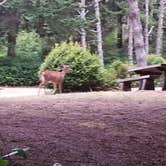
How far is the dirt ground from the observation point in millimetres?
4246

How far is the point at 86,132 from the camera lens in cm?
538

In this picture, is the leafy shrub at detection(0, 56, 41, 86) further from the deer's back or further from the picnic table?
the picnic table

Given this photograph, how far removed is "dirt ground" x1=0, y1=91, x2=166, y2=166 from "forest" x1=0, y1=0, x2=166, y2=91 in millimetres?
5523

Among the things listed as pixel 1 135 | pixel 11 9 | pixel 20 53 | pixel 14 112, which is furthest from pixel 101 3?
pixel 1 135

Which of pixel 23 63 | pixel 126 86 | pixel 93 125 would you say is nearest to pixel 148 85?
pixel 126 86

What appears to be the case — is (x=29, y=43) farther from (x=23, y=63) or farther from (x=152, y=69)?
(x=152, y=69)

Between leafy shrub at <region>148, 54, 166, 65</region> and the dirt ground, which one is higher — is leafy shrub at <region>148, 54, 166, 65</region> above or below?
below

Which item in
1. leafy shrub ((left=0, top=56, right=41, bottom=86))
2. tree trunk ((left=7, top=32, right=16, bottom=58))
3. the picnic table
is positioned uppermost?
tree trunk ((left=7, top=32, right=16, bottom=58))

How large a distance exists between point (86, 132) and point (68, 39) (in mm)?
18107

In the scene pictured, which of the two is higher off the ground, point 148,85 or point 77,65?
point 77,65

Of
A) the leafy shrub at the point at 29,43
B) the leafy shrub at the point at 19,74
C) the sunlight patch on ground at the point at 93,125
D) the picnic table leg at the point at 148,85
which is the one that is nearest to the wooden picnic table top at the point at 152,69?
the picnic table leg at the point at 148,85

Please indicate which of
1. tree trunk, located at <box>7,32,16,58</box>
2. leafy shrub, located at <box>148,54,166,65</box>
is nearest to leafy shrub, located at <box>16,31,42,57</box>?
tree trunk, located at <box>7,32,16,58</box>

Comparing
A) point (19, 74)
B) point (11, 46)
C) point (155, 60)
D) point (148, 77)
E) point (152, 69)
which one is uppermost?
point (11, 46)

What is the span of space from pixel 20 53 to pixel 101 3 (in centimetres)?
742
